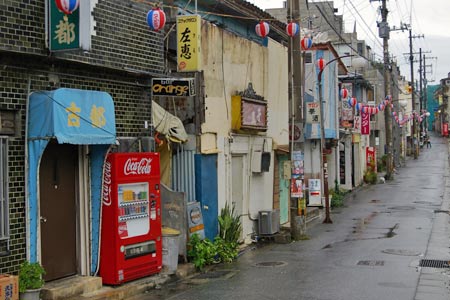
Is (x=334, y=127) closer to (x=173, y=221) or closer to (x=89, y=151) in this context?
Result: (x=173, y=221)

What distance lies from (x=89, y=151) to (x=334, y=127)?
70.5 ft

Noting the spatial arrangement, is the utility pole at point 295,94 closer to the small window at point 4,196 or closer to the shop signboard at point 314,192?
the shop signboard at point 314,192

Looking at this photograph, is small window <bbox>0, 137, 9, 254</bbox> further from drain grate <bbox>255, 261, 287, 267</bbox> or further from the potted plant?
drain grate <bbox>255, 261, 287, 267</bbox>

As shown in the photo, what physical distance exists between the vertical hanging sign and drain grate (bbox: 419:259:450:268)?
6.53m

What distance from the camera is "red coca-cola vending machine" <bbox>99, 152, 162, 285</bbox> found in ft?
32.0

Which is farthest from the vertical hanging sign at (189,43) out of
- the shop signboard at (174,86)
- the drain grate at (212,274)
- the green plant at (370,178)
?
the green plant at (370,178)

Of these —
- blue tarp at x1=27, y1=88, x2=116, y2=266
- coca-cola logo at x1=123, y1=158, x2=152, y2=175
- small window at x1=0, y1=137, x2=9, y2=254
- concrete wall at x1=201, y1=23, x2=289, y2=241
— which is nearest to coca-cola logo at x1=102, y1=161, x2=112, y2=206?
coca-cola logo at x1=123, y1=158, x2=152, y2=175

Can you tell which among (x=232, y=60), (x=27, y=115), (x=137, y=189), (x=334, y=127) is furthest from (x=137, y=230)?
(x=334, y=127)

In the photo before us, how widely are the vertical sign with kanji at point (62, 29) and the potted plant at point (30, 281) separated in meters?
3.20

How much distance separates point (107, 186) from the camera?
9.83 meters

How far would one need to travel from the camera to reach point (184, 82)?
1181 centimetres

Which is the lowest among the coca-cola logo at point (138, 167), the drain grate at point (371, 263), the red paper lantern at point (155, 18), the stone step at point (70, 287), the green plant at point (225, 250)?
the drain grate at point (371, 263)

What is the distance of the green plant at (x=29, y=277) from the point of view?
805cm

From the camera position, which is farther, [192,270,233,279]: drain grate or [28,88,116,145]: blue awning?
[192,270,233,279]: drain grate
